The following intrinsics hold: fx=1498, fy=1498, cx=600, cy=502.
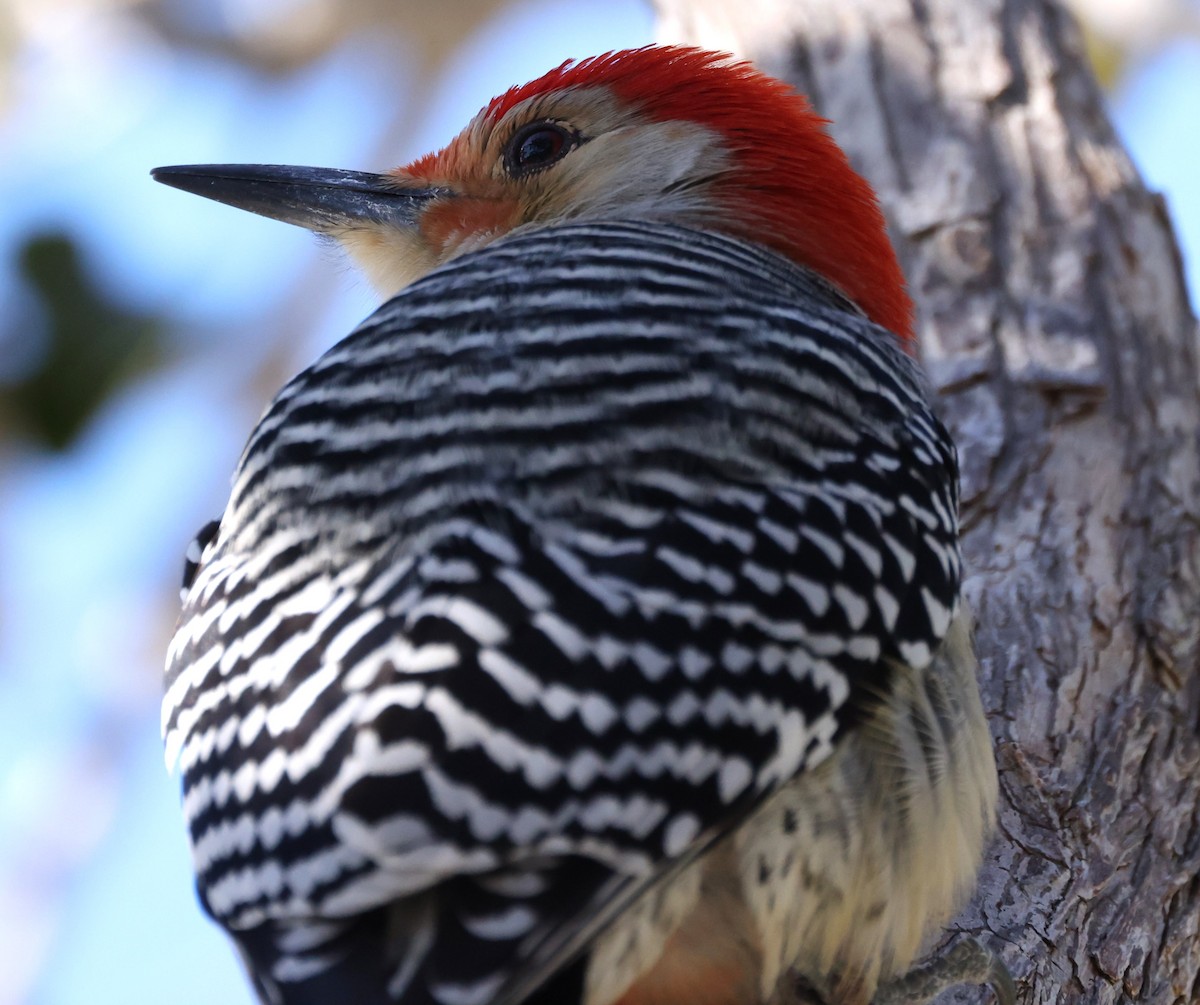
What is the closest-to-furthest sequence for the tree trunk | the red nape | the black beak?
the tree trunk, the red nape, the black beak

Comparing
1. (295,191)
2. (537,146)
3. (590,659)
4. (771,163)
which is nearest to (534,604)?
(590,659)

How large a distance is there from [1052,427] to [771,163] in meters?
1.16

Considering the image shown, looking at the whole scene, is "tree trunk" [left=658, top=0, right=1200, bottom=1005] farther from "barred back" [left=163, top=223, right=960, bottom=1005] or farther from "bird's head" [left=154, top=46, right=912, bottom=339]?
"barred back" [left=163, top=223, right=960, bottom=1005]

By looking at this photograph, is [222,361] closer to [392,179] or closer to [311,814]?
[392,179]

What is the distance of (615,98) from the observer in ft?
14.1

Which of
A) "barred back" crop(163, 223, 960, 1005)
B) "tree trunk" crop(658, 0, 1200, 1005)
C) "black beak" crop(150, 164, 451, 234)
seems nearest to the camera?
"barred back" crop(163, 223, 960, 1005)

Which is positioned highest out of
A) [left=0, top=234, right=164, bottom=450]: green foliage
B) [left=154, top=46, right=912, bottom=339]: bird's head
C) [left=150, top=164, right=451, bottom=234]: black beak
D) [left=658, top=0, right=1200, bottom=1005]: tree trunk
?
[left=150, top=164, right=451, bottom=234]: black beak

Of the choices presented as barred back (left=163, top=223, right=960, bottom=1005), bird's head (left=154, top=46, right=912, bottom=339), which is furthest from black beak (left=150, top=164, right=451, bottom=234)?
barred back (left=163, top=223, right=960, bottom=1005)

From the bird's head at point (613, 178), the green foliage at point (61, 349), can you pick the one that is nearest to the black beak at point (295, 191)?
the bird's head at point (613, 178)

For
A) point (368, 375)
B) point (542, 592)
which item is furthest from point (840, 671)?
point (368, 375)

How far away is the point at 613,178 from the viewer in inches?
167

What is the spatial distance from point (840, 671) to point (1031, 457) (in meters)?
1.90

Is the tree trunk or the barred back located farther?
the tree trunk

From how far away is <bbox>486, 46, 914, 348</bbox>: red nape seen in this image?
3.98 m
